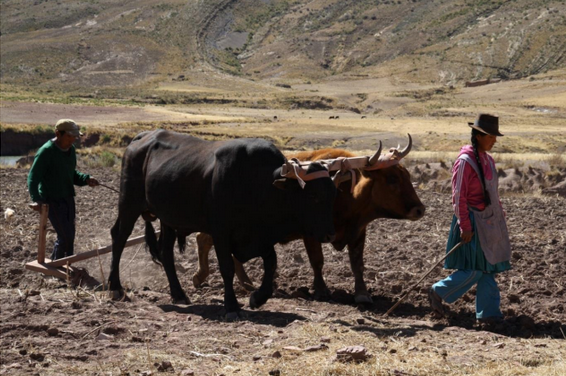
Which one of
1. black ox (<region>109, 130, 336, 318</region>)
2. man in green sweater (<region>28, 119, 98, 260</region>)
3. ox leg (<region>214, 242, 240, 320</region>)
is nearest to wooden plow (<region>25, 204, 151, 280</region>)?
man in green sweater (<region>28, 119, 98, 260</region>)

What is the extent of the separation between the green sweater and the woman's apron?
16.4 feet

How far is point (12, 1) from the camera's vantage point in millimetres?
160000

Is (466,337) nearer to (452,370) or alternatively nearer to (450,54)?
(452,370)

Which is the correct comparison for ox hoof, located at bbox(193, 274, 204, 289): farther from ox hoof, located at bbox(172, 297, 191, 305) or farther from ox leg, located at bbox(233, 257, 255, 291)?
ox hoof, located at bbox(172, 297, 191, 305)

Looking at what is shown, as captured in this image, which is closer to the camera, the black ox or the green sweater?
the black ox

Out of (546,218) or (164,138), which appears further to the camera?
(546,218)

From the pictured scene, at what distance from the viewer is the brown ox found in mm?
9500

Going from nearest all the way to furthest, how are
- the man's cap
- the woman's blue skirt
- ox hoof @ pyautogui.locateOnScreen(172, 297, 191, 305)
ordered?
the woman's blue skirt
ox hoof @ pyautogui.locateOnScreen(172, 297, 191, 305)
the man's cap

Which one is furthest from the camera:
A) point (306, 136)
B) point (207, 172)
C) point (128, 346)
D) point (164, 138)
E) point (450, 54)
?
point (450, 54)

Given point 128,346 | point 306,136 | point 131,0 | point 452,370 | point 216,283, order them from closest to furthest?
point 452,370, point 128,346, point 216,283, point 306,136, point 131,0

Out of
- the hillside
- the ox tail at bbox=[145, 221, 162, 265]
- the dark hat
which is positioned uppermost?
the hillside

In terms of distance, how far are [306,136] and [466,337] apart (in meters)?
37.3

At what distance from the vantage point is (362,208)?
9.74m

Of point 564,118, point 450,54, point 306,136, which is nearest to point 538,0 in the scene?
point 450,54
